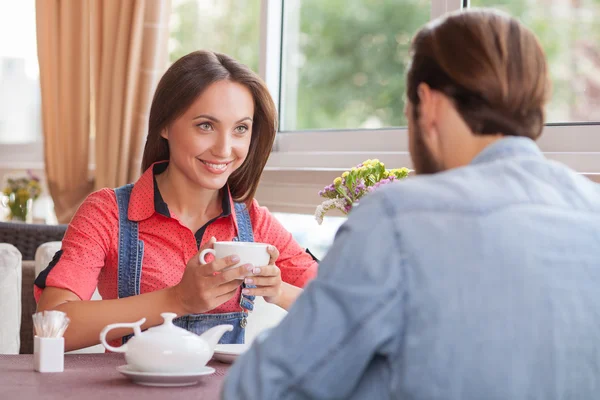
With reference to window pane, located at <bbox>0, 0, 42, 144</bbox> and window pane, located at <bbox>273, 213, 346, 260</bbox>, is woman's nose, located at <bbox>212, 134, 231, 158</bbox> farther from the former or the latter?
window pane, located at <bbox>0, 0, 42, 144</bbox>

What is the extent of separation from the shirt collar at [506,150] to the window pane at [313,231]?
207cm

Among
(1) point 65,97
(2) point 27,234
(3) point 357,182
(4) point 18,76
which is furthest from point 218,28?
(3) point 357,182

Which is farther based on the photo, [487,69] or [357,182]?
[357,182]

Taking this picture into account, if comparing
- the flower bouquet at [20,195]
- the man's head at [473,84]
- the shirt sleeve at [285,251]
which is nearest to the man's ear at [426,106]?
the man's head at [473,84]

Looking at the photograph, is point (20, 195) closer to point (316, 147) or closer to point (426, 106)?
point (316, 147)

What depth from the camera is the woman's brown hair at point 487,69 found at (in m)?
0.96

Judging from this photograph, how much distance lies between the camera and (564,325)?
87 centimetres

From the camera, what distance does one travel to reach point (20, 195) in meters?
4.07

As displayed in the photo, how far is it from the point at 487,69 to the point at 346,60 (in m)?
2.45

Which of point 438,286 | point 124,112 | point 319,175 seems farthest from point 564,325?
point 124,112

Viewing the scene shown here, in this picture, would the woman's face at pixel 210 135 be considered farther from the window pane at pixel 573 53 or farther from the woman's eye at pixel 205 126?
the window pane at pixel 573 53

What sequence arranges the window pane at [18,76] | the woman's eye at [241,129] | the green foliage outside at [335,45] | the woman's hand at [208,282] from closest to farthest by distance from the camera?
the woman's hand at [208,282]
the woman's eye at [241,129]
the green foliage outside at [335,45]
the window pane at [18,76]

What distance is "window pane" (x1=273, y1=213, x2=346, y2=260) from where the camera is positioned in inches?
123

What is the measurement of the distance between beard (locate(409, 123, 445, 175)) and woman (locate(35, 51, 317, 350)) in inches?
30.5
